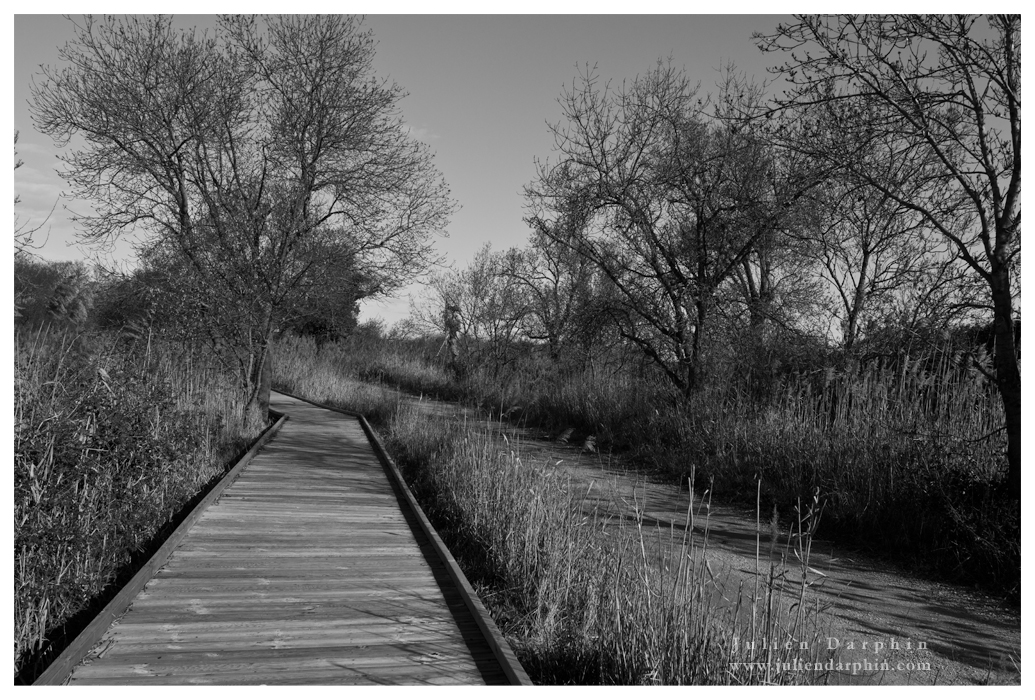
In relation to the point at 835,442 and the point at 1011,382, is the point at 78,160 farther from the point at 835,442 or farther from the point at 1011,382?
the point at 1011,382

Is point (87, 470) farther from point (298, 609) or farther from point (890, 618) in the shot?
point (890, 618)

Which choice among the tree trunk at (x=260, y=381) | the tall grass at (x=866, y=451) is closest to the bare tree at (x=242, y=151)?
the tree trunk at (x=260, y=381)

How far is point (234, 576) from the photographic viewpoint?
15.4 feet

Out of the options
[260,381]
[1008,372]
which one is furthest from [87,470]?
[260,381]

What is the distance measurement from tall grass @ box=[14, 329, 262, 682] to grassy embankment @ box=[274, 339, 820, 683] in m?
2.44

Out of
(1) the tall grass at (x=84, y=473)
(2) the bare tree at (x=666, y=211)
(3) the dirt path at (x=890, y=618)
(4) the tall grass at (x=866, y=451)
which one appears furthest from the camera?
(2) the bare tree at (x=666, y=211)

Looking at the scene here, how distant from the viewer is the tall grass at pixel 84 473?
4098 millimetres

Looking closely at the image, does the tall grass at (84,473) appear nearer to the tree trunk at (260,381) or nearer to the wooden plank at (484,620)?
the wooden plank at (484,620)

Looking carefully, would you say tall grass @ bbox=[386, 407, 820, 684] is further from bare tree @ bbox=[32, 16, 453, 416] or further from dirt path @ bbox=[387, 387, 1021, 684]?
bare tree @ bbox=[32, 16, 453, 416]

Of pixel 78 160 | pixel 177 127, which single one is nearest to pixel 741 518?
pixel 177 127

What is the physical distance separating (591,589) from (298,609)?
1.69 meters

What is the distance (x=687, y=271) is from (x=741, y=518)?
5333mm

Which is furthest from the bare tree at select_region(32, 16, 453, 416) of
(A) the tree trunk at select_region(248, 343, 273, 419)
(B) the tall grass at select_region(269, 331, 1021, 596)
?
(B) the tall grass at select_region(269, 331, 1021, 596)

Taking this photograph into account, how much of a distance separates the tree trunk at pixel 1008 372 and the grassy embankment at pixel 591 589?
5.45 ft
